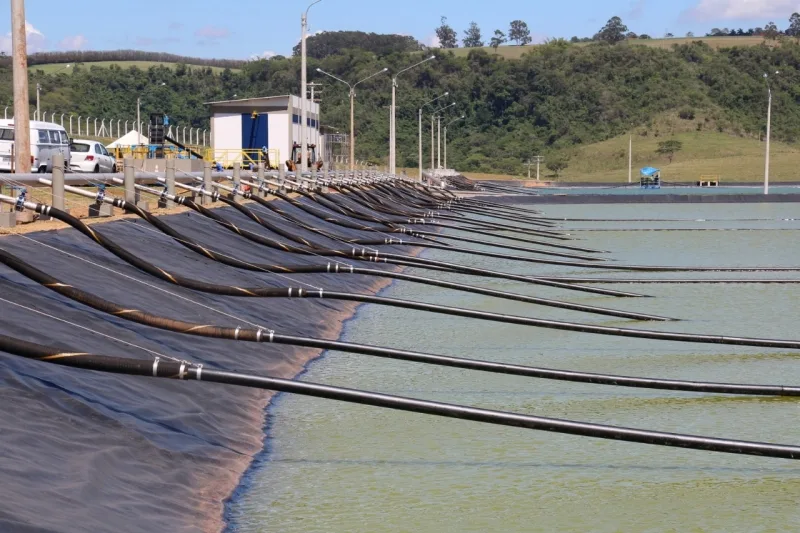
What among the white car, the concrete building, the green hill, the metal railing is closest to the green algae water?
the white car

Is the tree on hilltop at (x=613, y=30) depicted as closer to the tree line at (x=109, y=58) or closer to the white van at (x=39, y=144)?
the tree line at (x=109, y=58)

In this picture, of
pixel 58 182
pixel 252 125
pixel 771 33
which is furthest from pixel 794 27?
pixel 58 182

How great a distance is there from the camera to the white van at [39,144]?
33.1 metres

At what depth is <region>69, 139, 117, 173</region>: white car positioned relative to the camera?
132ft

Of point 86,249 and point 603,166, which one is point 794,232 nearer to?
point 86,249

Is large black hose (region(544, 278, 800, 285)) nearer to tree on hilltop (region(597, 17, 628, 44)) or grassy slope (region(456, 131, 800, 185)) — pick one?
grassy slope (region(456, 131, 800, 185))

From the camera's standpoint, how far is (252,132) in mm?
60469

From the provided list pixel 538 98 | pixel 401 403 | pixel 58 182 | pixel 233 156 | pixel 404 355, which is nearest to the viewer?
pixel 401 403

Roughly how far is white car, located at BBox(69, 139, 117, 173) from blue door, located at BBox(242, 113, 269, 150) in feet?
55.6

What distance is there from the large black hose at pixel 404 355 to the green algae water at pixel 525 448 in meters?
0.50

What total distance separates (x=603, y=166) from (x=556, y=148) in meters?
9.54

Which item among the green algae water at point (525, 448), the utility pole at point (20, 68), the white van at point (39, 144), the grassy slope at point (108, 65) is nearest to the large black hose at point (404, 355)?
the green algae water at point (525, 448)

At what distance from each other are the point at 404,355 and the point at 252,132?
51.4 metres

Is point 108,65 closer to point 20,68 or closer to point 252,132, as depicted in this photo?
point 252,132
